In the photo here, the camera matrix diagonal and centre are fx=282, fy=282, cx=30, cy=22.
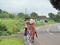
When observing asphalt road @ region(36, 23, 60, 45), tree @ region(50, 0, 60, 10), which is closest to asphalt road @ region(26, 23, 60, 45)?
asphalt road @ region(36, 23, 60, 45)

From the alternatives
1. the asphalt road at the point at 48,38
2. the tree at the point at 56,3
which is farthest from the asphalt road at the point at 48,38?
the tree at the point at 56,3

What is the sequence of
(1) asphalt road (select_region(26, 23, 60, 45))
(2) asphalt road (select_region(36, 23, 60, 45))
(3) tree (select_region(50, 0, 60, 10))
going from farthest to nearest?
(3) tree (select_region(50, 0, 60, 10))
(2) asphalt road (select_region(36, 23, 60, 45))
(1) asphalt road (select_region(26, 23, 60, 45))

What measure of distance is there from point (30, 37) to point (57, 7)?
23766 mm

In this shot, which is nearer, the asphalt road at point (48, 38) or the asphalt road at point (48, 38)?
the asphalt road at point (48, 38)

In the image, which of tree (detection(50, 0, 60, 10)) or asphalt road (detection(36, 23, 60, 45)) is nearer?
asphalt road (detection(36, 23, 60, 45))

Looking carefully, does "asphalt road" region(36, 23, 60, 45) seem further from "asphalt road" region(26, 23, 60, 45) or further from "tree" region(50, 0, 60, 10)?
"tree" region(50, 0, 60, 10)

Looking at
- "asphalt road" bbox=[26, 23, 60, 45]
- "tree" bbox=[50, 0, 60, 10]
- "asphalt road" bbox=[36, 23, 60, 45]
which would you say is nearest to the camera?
"asphalt road" bbox=[26, 23, 60, 45]

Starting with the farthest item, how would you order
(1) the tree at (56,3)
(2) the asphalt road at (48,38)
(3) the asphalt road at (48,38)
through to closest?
1. (1) the tree at (56,3)
2. (3) the asphalt road at (48,38)
3. (2) the asphalt road at (48,38)

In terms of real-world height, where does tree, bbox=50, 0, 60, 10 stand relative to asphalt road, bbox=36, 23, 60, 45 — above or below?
above

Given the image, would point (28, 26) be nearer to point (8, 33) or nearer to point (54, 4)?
point (8, 33)

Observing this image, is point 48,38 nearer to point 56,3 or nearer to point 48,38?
point 48,38

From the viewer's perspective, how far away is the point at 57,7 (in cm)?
3744

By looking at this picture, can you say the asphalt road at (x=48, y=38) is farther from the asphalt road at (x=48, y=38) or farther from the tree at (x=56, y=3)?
the tree at (x=56, y=3)

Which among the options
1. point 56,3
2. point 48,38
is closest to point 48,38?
point 48,38
